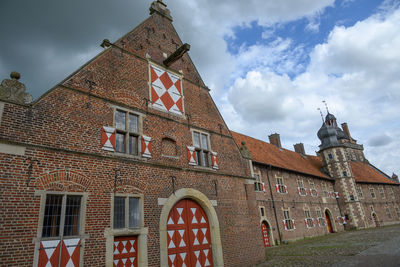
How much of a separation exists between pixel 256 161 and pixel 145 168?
13529 millimetres

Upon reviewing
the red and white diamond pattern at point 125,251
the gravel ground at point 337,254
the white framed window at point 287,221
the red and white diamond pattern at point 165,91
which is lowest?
the gravel ground at point 337,254

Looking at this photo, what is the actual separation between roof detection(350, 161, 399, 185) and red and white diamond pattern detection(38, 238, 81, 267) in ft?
115

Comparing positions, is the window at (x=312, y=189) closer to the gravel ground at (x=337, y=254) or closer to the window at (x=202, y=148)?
the gravel ground at (x=337, y=254)

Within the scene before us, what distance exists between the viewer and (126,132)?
8875 millimetres

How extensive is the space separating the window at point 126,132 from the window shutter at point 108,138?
234 mm

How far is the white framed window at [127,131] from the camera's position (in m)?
8.72

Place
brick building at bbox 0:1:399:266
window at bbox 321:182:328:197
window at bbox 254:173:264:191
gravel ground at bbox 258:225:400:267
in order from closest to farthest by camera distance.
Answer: brick building at bbox 0:1:399:266
gravel ground at bbox 258:225:400:267
window at bbox 254:173:264:191
window at bbox 321:182:328:197

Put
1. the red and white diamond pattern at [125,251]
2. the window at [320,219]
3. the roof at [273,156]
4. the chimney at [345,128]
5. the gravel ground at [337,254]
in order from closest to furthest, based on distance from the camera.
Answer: the red and white diamond pattern at [125,251]
the gravel ground at [337,254]
the roof at [273,156]
the window at [320,219]
the chimney at [345,128]

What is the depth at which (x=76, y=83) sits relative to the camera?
320 inches

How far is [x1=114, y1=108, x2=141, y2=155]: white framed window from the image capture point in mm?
8719

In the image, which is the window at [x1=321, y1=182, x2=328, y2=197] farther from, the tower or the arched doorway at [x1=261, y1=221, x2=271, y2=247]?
the arched doorway at [x1=261, y1=221, x2=271, y2=247]

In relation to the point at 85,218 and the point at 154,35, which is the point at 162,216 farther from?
the point at 154,35

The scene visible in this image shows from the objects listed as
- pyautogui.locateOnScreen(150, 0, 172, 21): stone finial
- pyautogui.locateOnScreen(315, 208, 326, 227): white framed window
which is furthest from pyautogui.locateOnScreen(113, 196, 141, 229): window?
pyautogui.locateOnScreen(315, 208, 326, 227): white framed window

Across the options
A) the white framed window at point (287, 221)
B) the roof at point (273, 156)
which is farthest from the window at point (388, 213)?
the white framed window at point (287, 221)
